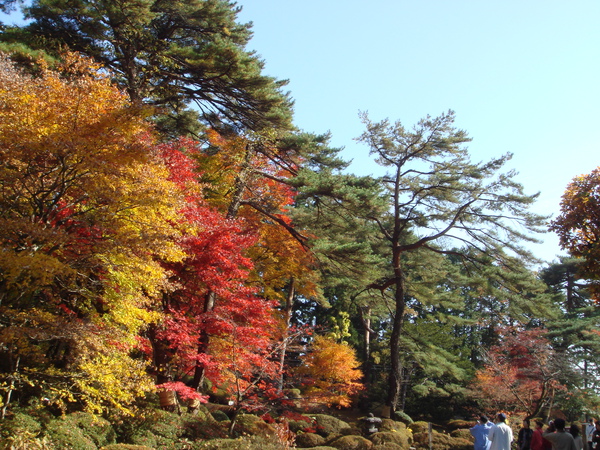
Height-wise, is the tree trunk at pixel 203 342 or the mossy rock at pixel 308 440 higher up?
the tree trunk at pixel 203 342

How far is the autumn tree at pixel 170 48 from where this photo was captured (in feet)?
37.8

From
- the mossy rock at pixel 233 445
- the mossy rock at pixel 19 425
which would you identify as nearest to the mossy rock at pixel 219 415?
the mossy rock at pixel 233 445

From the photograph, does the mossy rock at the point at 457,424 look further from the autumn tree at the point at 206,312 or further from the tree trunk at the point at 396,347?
the autumn tree at the point at 206,312

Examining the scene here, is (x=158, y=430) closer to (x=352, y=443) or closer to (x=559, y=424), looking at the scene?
(x=352, y=443)

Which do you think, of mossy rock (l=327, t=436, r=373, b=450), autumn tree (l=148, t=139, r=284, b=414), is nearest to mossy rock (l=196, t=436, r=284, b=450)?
autumn tree (l=148, t=139, r=284, b=414)

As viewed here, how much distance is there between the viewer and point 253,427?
11812 mm

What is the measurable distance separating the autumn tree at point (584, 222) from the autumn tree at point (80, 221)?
6.53 meters

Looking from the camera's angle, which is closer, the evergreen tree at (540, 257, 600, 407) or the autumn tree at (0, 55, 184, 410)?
the autumn tree at (0, 55, 184, 410)

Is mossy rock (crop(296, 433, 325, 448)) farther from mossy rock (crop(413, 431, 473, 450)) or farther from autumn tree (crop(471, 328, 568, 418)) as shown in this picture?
autumn tree (crop(471, 328, 568, 418))

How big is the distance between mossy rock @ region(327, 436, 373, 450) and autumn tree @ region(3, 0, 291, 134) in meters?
9.06

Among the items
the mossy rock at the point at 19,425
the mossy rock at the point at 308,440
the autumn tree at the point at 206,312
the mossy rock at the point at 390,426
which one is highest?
the autumn tree at the point at 206,312

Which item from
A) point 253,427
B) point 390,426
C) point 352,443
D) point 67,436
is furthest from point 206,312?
point 390,426

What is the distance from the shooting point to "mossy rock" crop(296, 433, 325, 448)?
12477 mm

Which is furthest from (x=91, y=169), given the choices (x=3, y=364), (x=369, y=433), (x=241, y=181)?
(x=369, y=433)
